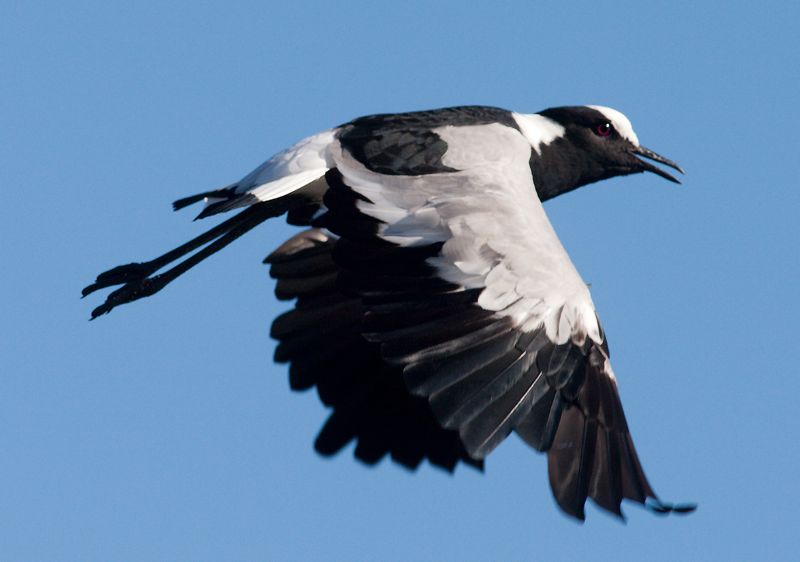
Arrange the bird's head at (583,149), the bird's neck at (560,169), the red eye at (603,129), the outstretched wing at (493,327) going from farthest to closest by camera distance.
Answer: the red eye at (603,129) < the bird's head at (583,149) < the bird's neck at (560,169) < the outstretched wing at (493,327)

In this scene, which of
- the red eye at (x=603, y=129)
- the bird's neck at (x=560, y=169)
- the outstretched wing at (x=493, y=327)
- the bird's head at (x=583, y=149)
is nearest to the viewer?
the outstretched wing at (x=493, y=327)

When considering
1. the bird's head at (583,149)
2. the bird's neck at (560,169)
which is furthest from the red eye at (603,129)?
the bird's neck at (560,169)

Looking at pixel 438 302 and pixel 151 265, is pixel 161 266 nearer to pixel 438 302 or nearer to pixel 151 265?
pixel 151 265

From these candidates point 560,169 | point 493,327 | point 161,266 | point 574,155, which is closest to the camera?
point 493,327

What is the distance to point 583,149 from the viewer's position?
902 cm

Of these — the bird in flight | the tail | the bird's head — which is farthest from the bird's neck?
the tail

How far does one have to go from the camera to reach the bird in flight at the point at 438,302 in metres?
6.63

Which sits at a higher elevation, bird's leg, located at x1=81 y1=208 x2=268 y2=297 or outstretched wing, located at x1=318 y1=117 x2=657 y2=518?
bird's leg, located at x1=81 y1=208 x2=268 y2=297

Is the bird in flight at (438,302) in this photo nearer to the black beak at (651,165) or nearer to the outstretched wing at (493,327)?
the outstretched wing at (493,327)

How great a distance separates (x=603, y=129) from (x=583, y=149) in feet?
0.66

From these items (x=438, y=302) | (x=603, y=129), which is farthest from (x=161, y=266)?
(x=603, y=129)

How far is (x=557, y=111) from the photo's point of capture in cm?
901

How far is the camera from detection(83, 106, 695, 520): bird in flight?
21.7 feet

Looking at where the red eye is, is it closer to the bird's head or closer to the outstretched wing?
the bird's head
